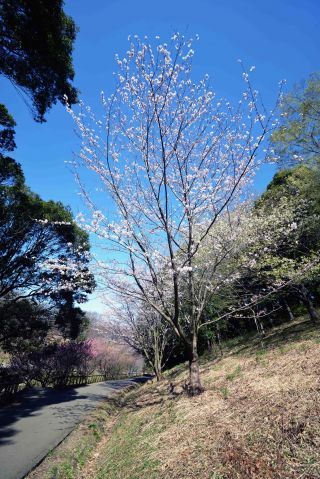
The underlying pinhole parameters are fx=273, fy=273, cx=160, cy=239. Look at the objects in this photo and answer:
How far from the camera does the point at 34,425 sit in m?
7.14

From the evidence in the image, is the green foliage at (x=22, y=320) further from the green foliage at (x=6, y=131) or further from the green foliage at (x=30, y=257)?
the green foliage at (x=6, y=131)

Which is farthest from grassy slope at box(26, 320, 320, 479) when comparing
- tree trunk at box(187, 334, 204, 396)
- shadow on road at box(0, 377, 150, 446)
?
shadow on road at box(0, 377, 150, 446)

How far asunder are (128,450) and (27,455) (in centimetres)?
209

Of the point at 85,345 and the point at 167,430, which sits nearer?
the point at 167,430

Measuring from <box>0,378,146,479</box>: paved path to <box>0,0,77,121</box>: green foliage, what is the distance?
7.54 m

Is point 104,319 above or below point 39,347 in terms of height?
above

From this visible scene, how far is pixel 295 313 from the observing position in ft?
56.5

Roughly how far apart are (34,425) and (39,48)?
9439mm

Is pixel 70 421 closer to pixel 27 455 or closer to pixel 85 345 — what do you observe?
pixel 27 455

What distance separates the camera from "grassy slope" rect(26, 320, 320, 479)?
2.83 meters

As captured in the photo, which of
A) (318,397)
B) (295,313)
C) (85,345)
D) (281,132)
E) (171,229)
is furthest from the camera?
(85,345)

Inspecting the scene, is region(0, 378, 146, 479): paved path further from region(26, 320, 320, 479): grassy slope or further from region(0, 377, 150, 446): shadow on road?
region(26, 320, 320, 479): grassy slope

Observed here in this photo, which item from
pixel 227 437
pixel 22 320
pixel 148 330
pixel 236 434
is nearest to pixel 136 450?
pixel 227 437

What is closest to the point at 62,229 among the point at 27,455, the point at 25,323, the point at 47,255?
the point at 47,255
